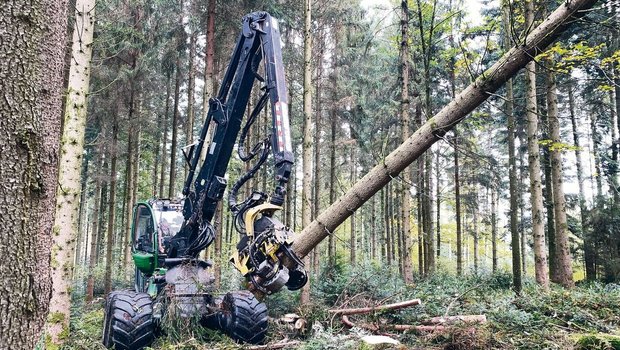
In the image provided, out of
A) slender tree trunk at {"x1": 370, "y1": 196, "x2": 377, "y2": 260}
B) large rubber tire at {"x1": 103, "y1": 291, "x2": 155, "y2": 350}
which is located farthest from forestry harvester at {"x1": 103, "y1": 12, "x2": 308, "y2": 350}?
slender tree trunk at {"x1": 370, "y1": 196, "x2": 377, "y2": 260}

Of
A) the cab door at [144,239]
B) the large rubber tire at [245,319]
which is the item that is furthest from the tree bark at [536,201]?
the cab door at [144,239]

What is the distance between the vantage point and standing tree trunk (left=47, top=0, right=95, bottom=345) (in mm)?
6047

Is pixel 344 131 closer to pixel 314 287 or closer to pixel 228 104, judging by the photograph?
pixel 314 287

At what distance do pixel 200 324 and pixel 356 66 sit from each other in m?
14.5

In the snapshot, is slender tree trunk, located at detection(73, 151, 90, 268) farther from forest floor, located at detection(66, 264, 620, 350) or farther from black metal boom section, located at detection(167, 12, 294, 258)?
forest floor, located at detection(66, 264, 620, 350)

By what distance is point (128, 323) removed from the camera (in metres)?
5.86

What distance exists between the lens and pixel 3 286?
5.50ft

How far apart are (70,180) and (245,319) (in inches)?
130

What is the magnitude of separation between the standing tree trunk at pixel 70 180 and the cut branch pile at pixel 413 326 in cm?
413

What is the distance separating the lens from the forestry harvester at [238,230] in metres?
5.13

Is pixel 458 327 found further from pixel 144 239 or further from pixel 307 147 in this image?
pixel 144 239

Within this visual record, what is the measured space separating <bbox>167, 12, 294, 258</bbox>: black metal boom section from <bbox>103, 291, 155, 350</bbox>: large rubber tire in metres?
1.07

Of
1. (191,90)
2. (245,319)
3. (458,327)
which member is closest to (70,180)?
(245,319)

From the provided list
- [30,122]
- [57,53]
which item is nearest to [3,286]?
[30,122]
